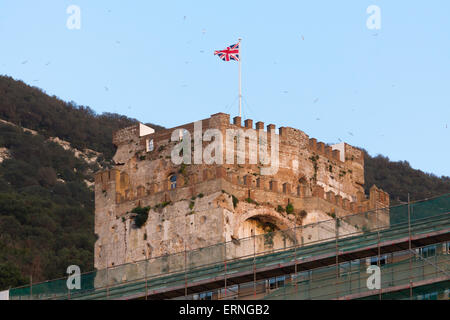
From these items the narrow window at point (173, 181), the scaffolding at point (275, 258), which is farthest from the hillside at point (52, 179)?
the scaffolding at point (275, 258)

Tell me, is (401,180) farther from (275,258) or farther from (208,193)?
(275,258)

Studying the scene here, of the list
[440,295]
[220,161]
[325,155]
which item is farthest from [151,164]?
[440,295]

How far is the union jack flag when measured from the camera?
8038cm

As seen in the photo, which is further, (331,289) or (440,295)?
(331,289)

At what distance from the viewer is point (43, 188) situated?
127 metres

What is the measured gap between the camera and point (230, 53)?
264ft

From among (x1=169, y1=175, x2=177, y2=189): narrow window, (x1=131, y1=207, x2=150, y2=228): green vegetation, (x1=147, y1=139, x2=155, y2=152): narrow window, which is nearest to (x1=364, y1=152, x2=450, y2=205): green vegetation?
Answer: (x1=147, y1=139, x2=155, y2=152): narrow window

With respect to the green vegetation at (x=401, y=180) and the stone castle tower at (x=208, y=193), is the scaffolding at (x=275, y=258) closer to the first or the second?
the stone castle tower at (x=208, y=193)

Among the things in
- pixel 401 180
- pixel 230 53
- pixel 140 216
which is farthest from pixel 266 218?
pixel 401 180

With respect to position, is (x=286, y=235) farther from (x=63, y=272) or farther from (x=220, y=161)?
(x=63, y=272)

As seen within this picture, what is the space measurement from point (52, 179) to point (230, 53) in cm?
5546

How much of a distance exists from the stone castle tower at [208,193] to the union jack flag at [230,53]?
5453 mm
